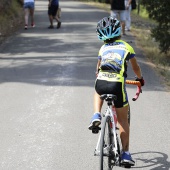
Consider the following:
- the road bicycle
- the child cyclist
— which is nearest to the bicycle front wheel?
the road bicycle

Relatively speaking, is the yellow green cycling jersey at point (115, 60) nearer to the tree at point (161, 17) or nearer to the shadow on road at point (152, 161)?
the shadow on road at point (152, 161)

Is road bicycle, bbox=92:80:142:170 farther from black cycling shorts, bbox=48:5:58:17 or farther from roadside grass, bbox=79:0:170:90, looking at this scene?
black cycling shorts, bbox=48:5:58:17

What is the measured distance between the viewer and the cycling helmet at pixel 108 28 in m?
5.01

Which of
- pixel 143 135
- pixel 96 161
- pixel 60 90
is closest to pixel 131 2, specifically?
pixel 60 90

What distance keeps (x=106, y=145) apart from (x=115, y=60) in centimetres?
92

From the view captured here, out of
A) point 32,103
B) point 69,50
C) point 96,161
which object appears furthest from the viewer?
point 69,50

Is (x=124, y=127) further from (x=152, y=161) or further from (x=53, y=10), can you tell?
(x=53, y=10)

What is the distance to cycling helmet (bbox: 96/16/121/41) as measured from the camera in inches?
197

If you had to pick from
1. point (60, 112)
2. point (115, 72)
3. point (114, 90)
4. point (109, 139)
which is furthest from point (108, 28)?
point (60, 112)

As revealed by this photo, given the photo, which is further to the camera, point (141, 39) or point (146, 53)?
point (141, 39)

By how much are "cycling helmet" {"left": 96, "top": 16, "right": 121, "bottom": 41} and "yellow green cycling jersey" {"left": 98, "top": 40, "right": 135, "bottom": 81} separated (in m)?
0.12

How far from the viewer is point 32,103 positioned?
8469 mm

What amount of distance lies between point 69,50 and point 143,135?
309 inches

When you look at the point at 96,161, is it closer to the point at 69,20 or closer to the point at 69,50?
the point at 69,50
